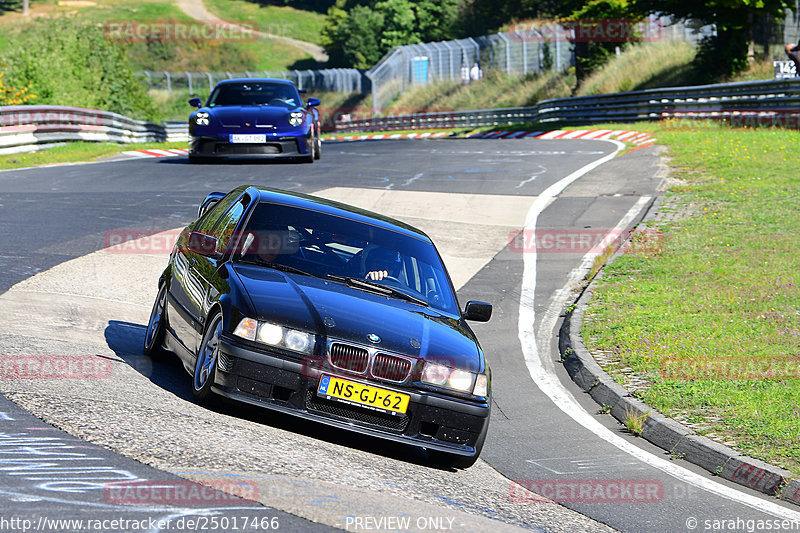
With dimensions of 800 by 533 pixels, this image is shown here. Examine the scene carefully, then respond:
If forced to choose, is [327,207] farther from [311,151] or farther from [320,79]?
[320,79]

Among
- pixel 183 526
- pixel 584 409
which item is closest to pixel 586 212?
pixel 584 409

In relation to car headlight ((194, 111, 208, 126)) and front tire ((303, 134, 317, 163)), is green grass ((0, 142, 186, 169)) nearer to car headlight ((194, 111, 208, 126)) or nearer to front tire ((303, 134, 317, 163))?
car headlight ((194, 111, 208, 126))

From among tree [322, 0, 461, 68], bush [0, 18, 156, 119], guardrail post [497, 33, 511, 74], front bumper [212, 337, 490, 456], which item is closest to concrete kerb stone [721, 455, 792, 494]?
front bumper [212, 337, 490, 456]

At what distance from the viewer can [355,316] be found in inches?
251

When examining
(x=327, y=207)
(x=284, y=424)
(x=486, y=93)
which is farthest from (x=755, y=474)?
(x=486, y=93)

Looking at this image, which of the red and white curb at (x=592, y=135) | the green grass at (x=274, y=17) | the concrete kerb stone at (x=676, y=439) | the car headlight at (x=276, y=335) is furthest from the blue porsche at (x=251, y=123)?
the green grass at (x=274, y=17)

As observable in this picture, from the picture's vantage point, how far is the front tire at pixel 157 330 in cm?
784

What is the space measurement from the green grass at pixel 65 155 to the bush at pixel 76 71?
6373 mm

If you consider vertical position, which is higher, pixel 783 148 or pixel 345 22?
pixel 345 22

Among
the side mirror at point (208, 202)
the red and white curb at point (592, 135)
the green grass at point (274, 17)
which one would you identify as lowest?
the red and white curb at point (592, 135)

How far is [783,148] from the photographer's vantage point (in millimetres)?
22594

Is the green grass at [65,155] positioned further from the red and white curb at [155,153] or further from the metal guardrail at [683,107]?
the metal guardrail at [683,107]

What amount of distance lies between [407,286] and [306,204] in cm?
102

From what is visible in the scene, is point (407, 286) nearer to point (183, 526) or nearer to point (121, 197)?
point (183, 526)
